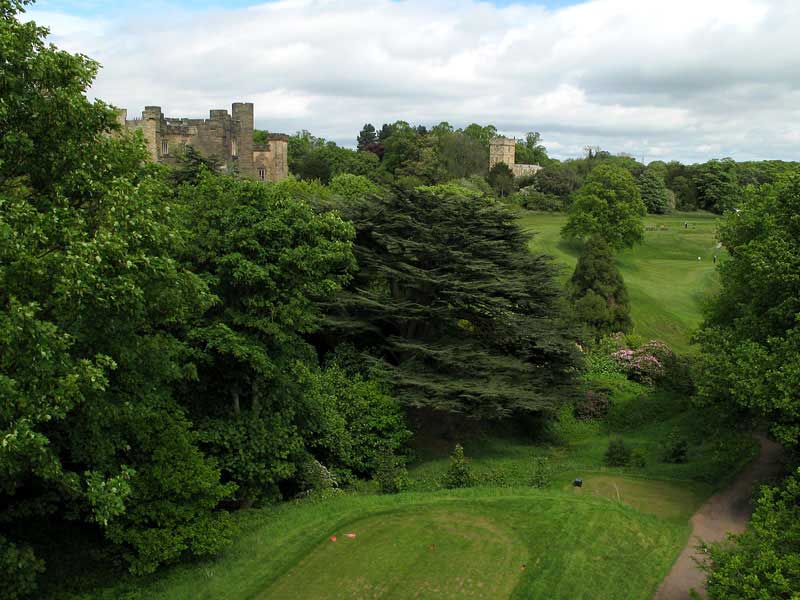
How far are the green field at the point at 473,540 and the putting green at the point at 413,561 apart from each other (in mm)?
33

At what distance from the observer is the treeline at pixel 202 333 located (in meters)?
11.9

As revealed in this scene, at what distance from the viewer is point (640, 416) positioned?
105 ft

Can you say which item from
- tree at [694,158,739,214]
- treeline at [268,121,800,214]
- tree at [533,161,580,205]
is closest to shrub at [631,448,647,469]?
treeline at [268,121,800,214]

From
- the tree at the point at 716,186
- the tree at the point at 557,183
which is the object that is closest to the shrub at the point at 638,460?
the tree at the point at 557,183

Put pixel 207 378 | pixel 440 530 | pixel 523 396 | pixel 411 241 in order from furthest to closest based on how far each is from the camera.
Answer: pixel 411 241 < pixel 523 396 < pixel 207 378 < pixel 440 530

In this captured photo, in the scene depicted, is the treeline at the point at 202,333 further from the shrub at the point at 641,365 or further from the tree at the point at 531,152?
the tree at the point at 531,152

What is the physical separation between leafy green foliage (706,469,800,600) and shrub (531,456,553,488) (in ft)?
24.7

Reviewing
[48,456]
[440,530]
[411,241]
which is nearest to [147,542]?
[48,456]

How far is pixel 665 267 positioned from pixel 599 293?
28.0m

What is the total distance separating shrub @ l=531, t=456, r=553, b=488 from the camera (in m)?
21.7

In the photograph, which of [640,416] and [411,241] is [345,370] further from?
[640,416]

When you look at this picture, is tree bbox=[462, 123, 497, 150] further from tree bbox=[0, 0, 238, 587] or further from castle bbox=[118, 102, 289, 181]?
tree bbox=[0, 0, 238, 587]

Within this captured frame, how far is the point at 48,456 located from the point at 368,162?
3675 inches

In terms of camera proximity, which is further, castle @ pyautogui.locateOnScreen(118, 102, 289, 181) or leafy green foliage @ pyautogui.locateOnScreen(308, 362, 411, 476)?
castle @ pyautogui.locateOnScreen(118, 102, 289, 181)
